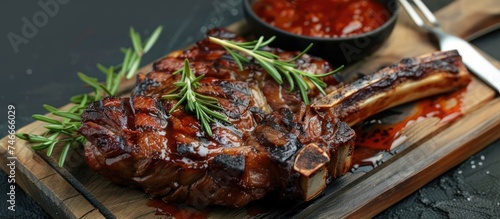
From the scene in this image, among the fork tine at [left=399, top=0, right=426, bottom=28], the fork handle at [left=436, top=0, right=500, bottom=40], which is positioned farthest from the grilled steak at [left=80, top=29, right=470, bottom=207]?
the fork handle at [left=436, top=0, right=500, bottom=40]

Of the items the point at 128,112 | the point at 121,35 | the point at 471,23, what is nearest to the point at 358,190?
the point at 128,112

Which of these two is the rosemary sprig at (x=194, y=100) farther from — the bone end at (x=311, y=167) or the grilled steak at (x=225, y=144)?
the bone end at (x=311, y=167)

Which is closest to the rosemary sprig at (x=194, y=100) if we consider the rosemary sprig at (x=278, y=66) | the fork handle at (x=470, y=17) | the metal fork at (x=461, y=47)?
the rosemary sprig at (x=278, y=66)

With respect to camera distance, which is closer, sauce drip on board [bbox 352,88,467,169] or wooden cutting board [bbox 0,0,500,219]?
wooden cutting board [bbox 0,0,500,219]

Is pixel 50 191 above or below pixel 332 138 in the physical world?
above

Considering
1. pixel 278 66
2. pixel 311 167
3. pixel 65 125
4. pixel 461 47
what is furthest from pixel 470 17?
pixel 65 125

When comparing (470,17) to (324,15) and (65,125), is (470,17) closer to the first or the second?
(324,15)

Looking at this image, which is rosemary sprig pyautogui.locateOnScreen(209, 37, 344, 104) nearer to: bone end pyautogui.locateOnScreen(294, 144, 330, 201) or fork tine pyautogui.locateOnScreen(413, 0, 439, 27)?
bone end pyautogui.locateOnScreen(294, 144, 330, 201)

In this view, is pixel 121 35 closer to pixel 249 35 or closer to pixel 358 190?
pixel 249 35
